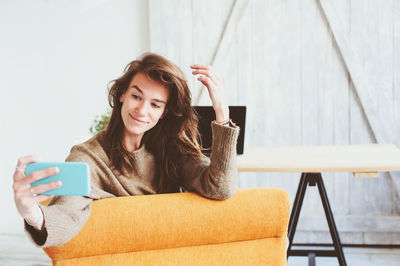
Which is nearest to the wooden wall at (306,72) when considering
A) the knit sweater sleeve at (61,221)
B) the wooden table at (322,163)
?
the wooden table at (322,163)

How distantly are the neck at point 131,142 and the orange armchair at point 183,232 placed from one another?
342 millimetres

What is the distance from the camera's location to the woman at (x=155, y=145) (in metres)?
1.47

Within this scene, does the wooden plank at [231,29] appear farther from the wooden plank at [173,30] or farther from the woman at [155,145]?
the woman at [155,145]

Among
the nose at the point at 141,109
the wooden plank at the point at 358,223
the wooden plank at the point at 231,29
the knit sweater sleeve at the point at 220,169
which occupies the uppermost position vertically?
the wooden plank at the point at 231,29

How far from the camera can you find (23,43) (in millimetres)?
3385

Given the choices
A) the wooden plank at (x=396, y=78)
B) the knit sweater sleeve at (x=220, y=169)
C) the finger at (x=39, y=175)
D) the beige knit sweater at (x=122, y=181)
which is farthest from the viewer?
the wooden plank at (x=396, y=78)

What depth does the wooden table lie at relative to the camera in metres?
2.03

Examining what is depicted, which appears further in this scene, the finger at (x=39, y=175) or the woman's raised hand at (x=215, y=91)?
the woman's raised hand at (x=215, y=91)

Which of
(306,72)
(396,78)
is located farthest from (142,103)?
(396,78)

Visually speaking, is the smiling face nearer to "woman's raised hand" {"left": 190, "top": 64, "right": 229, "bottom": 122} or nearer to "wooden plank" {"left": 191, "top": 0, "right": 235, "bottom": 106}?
"woman's raised hand" {"left": 190, "top": 64, "right": 229, "bottom": 122}

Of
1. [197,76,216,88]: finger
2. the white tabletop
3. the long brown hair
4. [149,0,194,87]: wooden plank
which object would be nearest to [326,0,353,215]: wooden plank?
the white tabletop

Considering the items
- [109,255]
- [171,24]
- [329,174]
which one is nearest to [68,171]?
[109,255]

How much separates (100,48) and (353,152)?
6.19ft

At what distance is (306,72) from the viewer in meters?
2.95
